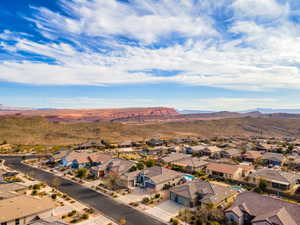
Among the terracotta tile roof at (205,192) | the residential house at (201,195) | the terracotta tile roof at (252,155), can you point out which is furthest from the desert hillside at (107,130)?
the terracotta tile roof at (205,192)

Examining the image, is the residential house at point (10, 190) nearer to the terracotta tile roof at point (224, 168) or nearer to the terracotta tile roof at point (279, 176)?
the terracotta tile roof at point (224, 168)

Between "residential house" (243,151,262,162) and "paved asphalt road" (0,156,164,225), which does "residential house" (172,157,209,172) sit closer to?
"residential house" (243,151,262,162)

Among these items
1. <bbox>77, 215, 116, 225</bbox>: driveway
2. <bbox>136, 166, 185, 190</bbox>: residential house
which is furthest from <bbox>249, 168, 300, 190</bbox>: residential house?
<bbox>77, 215, 116, 225</bbox>: driveway

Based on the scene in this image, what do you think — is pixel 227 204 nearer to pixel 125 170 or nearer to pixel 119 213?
pixel 119 213

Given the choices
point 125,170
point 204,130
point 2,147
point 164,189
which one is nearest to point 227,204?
point 164,189

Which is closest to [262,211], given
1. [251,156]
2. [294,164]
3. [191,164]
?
[191,164]
